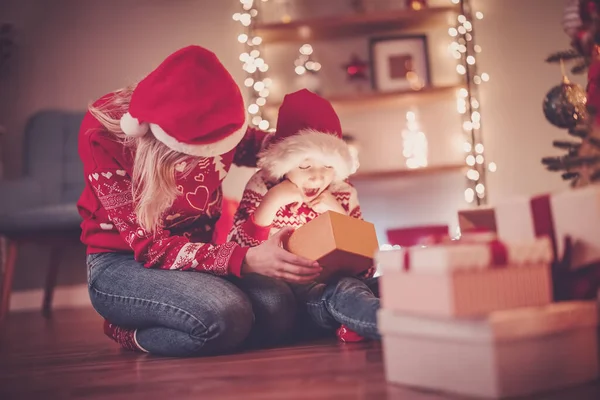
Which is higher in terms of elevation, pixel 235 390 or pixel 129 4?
pixel 129 4

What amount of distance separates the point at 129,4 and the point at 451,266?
290 centimetres

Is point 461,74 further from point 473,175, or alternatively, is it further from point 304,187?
point 304,187

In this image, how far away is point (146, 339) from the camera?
1360mm

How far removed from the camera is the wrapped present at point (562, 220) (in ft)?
2.84

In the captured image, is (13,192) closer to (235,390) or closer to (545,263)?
(235,390)

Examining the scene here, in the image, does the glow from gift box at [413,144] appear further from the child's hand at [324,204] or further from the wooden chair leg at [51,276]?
the wooden chair leg at [51,276]

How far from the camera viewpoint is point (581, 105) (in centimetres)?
138

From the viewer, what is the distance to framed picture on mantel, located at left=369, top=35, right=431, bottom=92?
2.98 m

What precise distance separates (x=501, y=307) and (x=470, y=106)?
2233 millimetres

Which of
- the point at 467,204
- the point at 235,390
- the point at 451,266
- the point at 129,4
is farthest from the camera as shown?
the point at 129,4

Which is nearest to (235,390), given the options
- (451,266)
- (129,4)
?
(451,266)

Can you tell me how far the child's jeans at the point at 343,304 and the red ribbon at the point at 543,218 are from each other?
370 millimetres

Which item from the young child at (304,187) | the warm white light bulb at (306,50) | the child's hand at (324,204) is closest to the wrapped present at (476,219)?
the young child at (304,187)

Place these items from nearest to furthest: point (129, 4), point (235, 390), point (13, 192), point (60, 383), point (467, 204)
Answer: point (235, 390) < point (60, 383) < point (13, 192) < point (467, 204) < point (129, 4)
